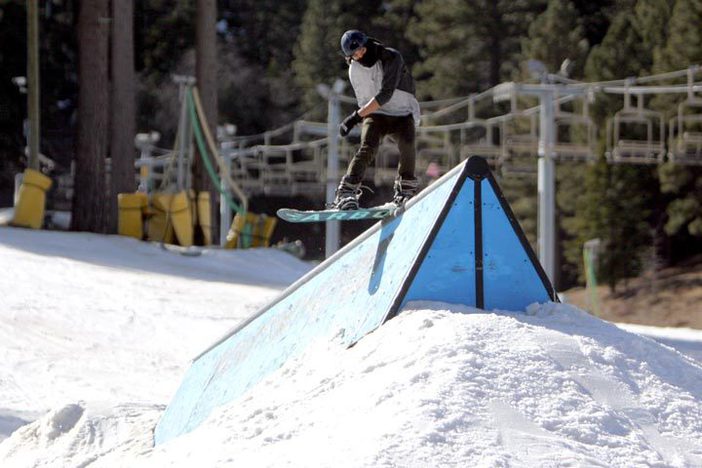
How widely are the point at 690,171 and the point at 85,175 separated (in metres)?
35.7

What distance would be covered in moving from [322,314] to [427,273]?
0.83m

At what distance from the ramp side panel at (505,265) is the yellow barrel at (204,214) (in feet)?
51.5

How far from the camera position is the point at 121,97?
22469mm

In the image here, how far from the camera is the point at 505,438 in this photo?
5.52m

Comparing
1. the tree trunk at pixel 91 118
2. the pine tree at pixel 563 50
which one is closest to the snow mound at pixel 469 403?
the tree trunk at pixel 91 118

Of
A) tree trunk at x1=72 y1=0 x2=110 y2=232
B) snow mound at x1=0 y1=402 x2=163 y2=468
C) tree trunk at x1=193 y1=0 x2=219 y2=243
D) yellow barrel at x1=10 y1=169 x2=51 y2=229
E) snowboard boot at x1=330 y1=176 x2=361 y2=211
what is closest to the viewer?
snow mound at x1=0 y1=402 x2=163 y2=468

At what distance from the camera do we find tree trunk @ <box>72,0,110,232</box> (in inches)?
854

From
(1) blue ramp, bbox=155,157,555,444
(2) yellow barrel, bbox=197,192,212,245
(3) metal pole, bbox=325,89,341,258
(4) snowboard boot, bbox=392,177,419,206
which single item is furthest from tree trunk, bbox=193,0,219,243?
(1) blue ramp, bbox=155,157,555,444

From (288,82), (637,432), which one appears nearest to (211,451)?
(637,432)

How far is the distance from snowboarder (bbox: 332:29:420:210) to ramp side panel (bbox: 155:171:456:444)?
35.3 inches

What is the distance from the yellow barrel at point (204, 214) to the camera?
22422mm

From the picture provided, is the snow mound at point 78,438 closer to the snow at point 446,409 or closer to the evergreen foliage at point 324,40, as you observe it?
the snow at point 446,409

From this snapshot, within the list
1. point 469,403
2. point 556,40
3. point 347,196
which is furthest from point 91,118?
point 556,40

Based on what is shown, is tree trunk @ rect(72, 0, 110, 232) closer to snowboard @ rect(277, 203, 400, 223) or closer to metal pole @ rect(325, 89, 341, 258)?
metal pole @ rect(325, 89, 341, 258)
